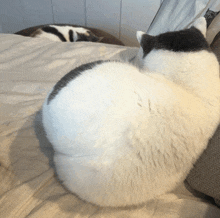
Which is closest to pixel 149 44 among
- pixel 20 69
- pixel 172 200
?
pixel 172 200

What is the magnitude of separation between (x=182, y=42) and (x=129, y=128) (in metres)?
0.39

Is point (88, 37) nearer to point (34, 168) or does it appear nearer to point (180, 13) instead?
point (180, 13)

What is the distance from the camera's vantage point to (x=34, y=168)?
766mm

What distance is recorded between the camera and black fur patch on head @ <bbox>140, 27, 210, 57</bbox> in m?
0.70

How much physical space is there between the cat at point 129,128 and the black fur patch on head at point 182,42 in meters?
0.02

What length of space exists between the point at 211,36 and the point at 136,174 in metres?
0.74

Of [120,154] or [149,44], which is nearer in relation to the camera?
[120,154]

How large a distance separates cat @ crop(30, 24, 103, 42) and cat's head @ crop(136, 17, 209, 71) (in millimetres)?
1490

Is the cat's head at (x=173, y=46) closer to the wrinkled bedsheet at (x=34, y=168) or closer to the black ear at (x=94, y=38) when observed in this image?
the wrinkled bedsheet at (x=34, y=168)

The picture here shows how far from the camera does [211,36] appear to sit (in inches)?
35.8

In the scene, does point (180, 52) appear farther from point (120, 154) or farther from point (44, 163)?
point (44, 163)

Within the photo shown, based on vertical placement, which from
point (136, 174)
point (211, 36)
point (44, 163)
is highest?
point (211, 36)

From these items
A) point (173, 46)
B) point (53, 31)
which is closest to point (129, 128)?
point (173, 46)

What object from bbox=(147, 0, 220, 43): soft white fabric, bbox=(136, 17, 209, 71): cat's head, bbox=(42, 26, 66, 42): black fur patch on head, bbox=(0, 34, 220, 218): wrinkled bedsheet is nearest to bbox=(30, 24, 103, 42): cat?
bbox=(42, 26, 66, 42): black fur patch on head
